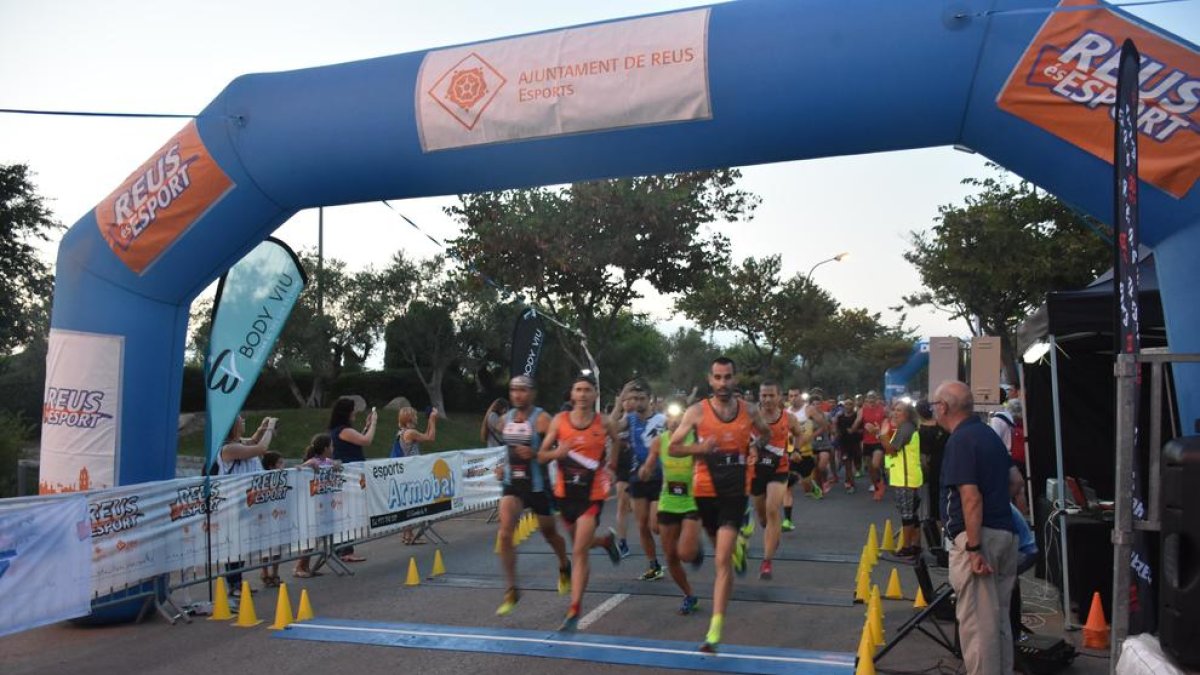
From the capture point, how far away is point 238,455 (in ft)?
31.9

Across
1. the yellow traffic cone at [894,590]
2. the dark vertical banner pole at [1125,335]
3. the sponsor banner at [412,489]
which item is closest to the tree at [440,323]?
the sponsor banner at [412,489]

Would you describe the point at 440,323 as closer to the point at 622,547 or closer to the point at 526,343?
the point at 526,343

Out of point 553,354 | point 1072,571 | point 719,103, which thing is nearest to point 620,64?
point 719,103

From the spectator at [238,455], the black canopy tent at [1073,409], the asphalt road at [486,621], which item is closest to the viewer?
the asphalt road at [486,621]

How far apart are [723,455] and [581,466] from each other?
44.0 inches

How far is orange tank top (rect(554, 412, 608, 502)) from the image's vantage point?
24.9 ft

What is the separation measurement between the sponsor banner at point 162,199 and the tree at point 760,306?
34.3 metres

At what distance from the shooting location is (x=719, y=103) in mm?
6723

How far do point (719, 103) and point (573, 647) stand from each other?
4.05 metres

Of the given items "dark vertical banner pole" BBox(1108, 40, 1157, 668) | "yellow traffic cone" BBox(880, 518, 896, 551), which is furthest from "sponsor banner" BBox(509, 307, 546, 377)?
"dark vertical banner pole" BBox(1108, 40, 1157, 668)

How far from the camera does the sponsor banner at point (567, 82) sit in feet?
22.4

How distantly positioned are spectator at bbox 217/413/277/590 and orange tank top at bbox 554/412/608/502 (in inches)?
140

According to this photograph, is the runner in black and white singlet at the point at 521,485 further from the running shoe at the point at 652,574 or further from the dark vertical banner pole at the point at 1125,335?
the dark vertical banner pole at the point at 1125,335

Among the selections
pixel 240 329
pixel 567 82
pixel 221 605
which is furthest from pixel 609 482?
pixel 240 329
